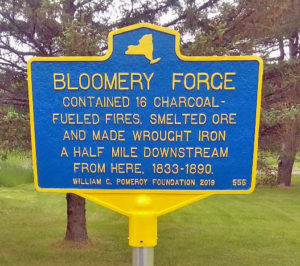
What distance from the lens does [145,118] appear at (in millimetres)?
2928

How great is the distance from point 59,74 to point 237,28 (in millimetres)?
3909

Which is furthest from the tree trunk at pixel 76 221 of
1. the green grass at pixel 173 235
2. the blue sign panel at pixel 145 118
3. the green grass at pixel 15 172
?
the green grass at pixel 15 172

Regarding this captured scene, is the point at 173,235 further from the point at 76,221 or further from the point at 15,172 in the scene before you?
the point at 15,172

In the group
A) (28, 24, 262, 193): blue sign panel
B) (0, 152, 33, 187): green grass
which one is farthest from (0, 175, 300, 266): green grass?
(28, 24, 262, 193): blue sign panel

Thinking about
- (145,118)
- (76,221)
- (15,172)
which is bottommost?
(15,172)

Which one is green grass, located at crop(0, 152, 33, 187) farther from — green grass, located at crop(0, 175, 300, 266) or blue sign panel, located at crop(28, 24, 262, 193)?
blue sign panel, located at crop(28, 24, 262, 193)

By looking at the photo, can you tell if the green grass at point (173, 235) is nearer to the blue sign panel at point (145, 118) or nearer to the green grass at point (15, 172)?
the green grass at point (15, 172)

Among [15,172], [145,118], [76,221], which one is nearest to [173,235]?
[76,221]

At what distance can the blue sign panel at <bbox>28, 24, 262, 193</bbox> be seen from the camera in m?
2.89

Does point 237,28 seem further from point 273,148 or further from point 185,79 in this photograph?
point 185,79

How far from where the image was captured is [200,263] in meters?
7.11

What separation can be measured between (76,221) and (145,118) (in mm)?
5458

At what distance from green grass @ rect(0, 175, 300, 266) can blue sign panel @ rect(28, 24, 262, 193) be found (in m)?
4.46

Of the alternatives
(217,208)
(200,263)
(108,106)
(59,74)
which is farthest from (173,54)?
(217,208)
